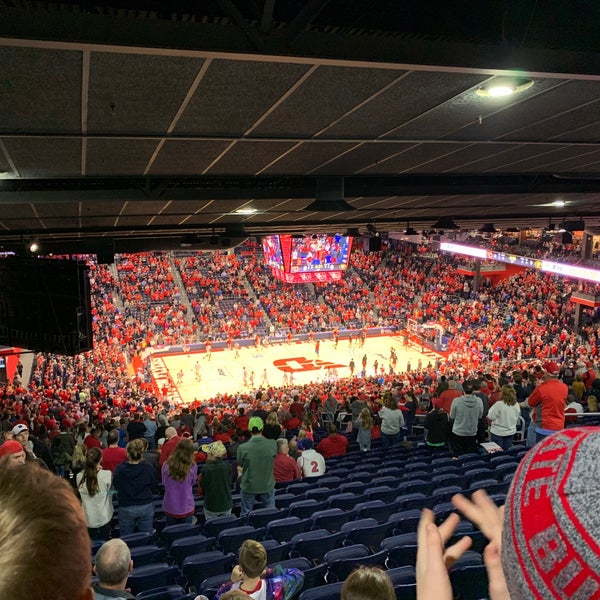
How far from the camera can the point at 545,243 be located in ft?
130

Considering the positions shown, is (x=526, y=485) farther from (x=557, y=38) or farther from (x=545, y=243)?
(x=545, y=243)

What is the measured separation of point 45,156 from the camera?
432 centimetres

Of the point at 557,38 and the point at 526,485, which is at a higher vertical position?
the point at 557,38

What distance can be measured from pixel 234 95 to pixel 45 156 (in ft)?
6.86

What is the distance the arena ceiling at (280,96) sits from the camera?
239 centimetres

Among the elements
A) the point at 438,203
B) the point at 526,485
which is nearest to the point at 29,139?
the point at 526,485

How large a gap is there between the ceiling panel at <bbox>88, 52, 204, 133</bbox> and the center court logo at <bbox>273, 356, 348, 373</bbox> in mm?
25150

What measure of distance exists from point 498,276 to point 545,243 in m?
4.19

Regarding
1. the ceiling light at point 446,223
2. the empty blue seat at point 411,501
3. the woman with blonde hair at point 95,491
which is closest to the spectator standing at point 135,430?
the woman with blonde hair at point 95,491

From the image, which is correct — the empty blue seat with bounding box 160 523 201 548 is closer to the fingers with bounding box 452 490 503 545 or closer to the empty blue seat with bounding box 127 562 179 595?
the empty blue seat with bounding box 127 562 179 595

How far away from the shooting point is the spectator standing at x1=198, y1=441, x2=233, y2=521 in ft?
20.6

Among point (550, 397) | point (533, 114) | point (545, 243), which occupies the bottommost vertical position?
point (550, 397)

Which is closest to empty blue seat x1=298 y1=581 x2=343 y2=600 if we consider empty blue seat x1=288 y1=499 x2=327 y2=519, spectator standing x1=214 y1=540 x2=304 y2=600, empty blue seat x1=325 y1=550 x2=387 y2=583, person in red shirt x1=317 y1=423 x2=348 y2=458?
spectator standing x1=214 y1=540 x2=304 y2=600

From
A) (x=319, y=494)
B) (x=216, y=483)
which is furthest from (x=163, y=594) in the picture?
(x=319, y=494)
